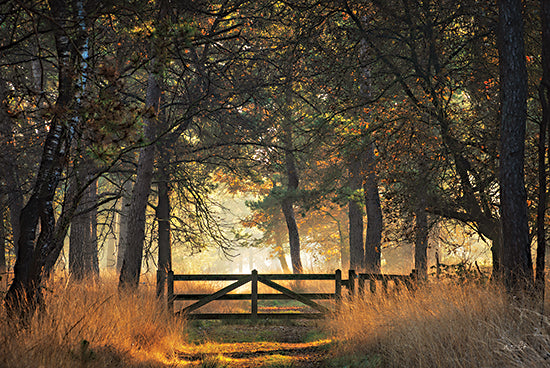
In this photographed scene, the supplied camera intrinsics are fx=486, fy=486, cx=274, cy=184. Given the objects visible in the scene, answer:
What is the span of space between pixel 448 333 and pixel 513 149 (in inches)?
125

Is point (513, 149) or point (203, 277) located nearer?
point (513, 149)

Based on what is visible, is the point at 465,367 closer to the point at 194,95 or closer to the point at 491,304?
the point at 491,304

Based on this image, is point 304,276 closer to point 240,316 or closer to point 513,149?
point 240,316

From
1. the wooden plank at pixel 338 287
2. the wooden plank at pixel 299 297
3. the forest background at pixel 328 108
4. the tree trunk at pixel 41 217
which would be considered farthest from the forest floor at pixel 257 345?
the tree trunk at pixel 41 217

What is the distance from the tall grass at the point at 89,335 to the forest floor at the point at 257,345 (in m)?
0.55

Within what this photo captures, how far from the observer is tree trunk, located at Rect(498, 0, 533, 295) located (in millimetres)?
7387

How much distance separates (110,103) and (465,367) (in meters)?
4.56

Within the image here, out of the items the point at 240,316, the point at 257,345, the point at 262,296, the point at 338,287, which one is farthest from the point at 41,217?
the point at 338,287

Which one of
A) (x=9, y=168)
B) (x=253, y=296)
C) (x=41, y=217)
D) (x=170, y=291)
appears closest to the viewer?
(x=41, y=217)

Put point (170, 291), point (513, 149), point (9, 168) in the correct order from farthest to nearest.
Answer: point (9, 168) < point (170, 291) < point (513, 149)

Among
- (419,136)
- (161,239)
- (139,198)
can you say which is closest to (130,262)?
(139,198)

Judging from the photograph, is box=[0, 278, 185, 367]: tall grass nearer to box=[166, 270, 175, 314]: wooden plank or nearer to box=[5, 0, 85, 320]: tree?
box=[5, 0, 85, 320]: tree

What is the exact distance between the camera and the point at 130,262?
11.5m

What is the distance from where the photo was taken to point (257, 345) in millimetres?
9172
